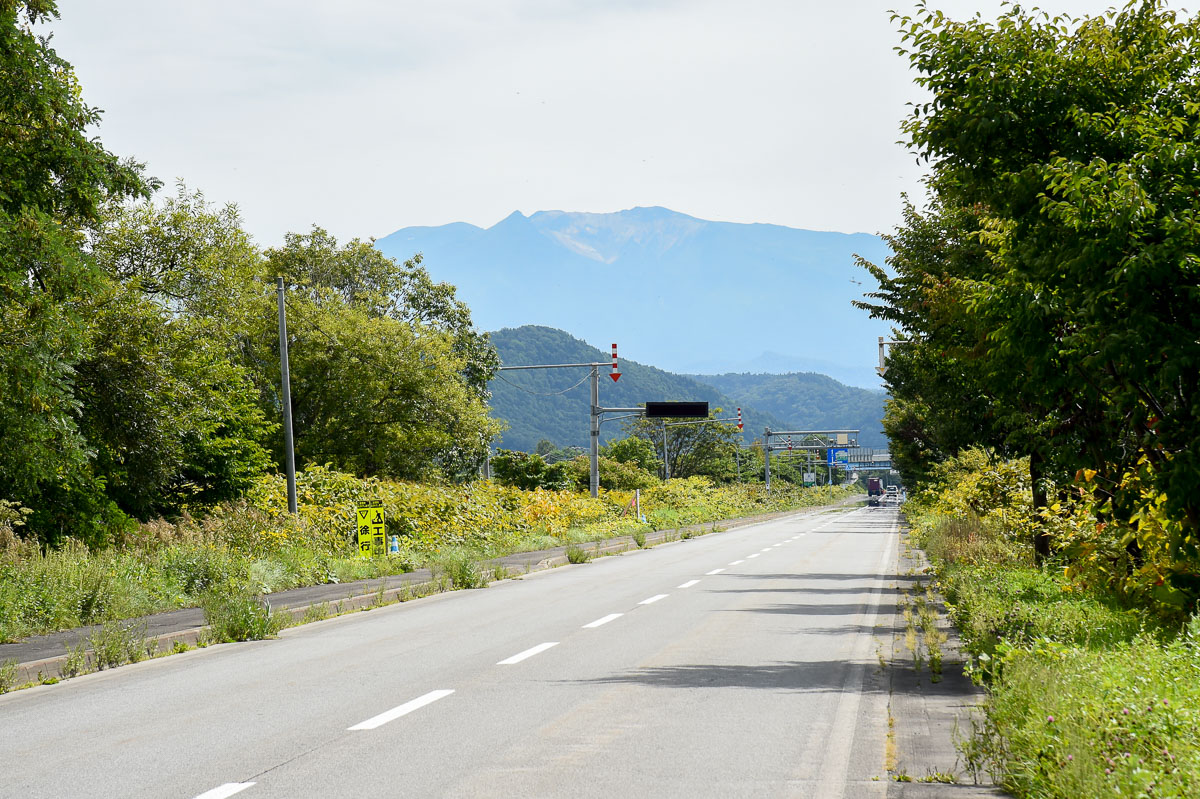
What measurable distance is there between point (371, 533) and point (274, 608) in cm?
1014

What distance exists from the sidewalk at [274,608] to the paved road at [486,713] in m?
0.64

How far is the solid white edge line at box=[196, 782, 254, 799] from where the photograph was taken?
18.9 feet

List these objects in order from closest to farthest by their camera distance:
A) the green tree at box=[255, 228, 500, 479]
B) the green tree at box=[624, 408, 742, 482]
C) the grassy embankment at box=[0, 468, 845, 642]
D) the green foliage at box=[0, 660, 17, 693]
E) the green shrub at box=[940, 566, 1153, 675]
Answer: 1. the green shrub at box=[940, 566, 1153, 675]
2. the green foliage at box=[0, 660, 17, 693]
3. the grassy embankment at box=[0, 468, 845, 642]
4. the green tree at box=[255, 228, 500, 479]
5. the green tree at box=[624, 408, 742, 482]

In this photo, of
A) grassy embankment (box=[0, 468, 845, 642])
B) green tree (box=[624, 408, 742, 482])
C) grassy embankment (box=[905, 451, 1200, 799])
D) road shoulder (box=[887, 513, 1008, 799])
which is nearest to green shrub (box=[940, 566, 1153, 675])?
grassy embankment (box=[905, 451, 1200, 799])

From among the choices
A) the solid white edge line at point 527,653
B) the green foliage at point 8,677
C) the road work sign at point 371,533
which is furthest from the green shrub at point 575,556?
the green foliage at point 8,677

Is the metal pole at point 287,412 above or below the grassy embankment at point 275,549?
above

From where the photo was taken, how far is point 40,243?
56.9 feet

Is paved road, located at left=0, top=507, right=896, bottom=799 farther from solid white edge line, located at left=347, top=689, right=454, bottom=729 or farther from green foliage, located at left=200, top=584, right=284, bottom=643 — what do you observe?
green foliage, located at left=200, top=584, right=284, bottom=643

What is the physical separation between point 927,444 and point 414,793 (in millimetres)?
39710

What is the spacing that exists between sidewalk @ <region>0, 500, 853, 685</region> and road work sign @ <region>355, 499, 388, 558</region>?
2258 millimetres

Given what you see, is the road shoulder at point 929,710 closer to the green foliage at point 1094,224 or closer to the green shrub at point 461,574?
the green foliage at point 1094,224

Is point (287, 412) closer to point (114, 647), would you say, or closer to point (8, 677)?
point (114, 647)

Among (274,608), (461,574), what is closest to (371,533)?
(461,574)

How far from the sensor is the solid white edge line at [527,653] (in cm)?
1071
